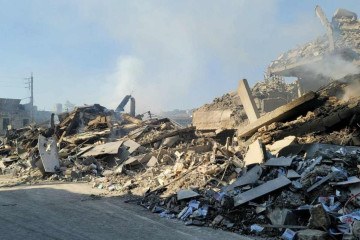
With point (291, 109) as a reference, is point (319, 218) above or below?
below

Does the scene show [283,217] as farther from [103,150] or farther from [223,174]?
[103,150]

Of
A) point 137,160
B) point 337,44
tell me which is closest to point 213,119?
point 137,160

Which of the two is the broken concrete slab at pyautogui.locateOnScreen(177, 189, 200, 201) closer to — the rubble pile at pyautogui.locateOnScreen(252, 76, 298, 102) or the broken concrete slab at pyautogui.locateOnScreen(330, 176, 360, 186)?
the broken concrete slab at pyautogui.locateOnScreen(330, 176, 360, 186)

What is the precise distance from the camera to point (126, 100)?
3366 centimetres

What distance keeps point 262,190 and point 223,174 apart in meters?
1.73

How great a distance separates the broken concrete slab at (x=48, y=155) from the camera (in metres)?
13.5

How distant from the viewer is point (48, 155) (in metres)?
13.9

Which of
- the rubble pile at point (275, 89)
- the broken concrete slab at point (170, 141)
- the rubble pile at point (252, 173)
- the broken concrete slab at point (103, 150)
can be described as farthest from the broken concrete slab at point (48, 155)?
the rubble pile at point (275, 89)

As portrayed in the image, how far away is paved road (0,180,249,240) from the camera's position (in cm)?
586

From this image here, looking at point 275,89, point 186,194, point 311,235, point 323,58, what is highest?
point 323,58

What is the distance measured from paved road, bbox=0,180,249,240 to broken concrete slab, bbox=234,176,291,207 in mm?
1036

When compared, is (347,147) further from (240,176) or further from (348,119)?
(240,176)

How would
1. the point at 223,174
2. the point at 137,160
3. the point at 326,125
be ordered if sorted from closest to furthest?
the point at 223,174 → the point at 326,125 → the point at 137,160

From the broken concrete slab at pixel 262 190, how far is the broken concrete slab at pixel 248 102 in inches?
212
